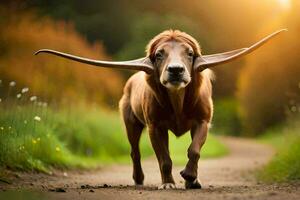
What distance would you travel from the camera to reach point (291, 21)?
24.9m

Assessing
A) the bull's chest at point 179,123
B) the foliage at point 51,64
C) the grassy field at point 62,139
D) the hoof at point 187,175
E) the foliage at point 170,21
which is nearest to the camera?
the hoof at point 187,175

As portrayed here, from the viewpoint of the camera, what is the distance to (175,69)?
8.72m

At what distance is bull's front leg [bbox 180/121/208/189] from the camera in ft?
29.4

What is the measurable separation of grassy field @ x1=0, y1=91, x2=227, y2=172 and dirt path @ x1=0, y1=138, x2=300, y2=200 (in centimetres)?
40

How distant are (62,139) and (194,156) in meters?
8.04

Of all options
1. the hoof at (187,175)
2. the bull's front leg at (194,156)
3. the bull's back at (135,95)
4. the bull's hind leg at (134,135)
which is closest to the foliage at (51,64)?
the bull's back at (135,95)

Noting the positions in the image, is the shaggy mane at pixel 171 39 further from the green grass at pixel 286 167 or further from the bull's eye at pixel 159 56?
the green grass at pixel 286 167

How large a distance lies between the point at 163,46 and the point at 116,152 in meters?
10.3

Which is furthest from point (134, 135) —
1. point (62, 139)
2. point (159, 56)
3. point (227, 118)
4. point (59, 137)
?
point (227, 118)

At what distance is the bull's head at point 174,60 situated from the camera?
8.79 metres

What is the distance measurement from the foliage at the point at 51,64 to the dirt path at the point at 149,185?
2734 mm

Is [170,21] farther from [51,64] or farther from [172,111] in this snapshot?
[172,111]

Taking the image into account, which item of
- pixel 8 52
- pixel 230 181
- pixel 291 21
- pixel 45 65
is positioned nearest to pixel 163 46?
pixel 230 181

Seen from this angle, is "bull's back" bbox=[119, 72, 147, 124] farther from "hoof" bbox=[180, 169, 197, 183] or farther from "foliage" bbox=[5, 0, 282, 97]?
"foliage" bbox=[5, 0, 282, 97]
